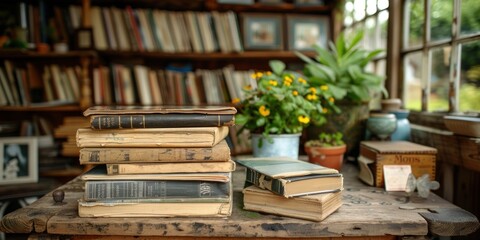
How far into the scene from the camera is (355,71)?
1467 mm

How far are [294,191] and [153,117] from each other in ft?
1.20

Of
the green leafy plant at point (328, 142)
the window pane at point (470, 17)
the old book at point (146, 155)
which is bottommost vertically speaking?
the green leafy plant at point (328, 142)

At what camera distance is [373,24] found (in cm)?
222

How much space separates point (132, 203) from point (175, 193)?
103mm

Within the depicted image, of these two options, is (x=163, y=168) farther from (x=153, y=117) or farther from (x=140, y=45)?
(x=140, y=45)

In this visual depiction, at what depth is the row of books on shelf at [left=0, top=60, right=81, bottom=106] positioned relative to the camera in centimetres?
245

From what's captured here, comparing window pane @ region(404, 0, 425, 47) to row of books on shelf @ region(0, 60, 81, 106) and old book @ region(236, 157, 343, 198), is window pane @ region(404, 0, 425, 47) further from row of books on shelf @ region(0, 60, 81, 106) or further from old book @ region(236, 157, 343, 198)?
row of books on shelf @ region(0, 60, 81, 106)

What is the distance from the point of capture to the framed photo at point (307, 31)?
2676mm

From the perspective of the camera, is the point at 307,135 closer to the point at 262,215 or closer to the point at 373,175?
the point at 373,175

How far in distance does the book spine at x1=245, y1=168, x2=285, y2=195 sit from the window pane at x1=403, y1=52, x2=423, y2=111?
47.1 inches

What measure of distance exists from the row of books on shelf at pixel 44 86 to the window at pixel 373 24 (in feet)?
6.18

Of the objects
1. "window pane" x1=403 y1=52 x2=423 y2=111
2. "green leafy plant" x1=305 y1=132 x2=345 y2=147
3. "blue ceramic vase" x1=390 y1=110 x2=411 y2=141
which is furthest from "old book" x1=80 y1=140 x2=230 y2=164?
"window pane" x1=403 y1=52 x2=423 y2=111

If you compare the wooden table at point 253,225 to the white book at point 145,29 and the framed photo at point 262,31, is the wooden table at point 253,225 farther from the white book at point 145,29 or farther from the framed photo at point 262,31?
the framed photo at point 262,31

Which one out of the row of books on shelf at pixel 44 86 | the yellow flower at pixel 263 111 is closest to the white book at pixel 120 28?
the row of books on shelf at pixel 44 86
